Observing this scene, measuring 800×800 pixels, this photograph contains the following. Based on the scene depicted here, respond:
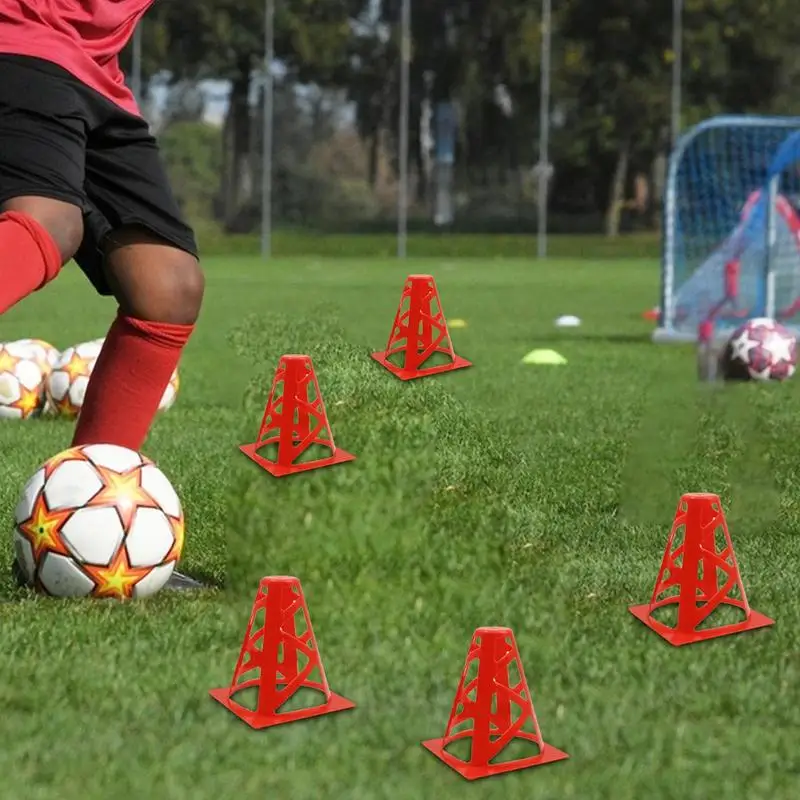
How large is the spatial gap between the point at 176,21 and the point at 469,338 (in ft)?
97.2

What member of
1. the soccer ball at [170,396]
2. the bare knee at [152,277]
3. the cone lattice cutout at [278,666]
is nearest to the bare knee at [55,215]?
the bare knee at [152,277]

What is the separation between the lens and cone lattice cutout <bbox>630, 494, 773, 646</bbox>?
3.39 m

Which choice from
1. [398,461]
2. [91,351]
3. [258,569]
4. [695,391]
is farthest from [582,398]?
[258,569]

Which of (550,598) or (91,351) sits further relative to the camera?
(91,351)

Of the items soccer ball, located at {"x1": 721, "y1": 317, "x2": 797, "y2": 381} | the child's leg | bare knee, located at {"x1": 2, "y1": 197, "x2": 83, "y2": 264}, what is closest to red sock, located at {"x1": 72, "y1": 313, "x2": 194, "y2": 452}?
the child's leg

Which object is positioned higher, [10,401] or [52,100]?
[52,100]

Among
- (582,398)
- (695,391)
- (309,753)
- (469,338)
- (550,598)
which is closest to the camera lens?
(309,753)

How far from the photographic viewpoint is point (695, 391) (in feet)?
29.0

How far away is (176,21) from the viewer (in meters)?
40.8

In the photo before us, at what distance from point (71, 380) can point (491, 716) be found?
516 cm

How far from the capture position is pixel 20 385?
24.6 feet

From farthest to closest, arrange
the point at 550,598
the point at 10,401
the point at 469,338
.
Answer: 1. the point at 469,338
2. the point at 10,401
3. the point at 550,598

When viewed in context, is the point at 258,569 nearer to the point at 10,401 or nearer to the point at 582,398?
the point at 10,401

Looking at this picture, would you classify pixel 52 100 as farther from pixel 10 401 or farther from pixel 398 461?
pixel 10 401
